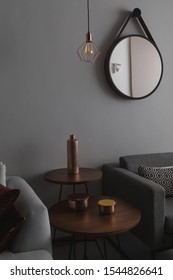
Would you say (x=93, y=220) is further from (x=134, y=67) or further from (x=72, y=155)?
(x=134, y=67)

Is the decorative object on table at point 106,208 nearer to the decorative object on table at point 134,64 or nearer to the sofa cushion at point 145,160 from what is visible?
the sofa cushion at point 145,160

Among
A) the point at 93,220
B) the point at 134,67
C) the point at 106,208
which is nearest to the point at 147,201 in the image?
the point at 106,208

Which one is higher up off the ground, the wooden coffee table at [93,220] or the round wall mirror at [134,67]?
the round wall mirror at [134,67]

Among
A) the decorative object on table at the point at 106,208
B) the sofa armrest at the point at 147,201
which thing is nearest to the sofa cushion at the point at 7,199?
the decorative object on table at the point at 106,208

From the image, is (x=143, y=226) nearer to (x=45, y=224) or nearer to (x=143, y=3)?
(x=45, y=224)

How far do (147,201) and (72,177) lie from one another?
56 centimetres

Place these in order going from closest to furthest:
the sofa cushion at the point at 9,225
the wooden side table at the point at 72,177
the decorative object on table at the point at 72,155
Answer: the sofa cushion at the point at 9,225, the wooden side table at the point at 72,177, the decorative object on table at the point at 72,155

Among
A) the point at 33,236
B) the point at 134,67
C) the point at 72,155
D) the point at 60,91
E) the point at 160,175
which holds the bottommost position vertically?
the point at 33,236

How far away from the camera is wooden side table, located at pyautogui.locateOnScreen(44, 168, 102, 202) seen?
83.6 inches

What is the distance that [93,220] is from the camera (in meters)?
1.68

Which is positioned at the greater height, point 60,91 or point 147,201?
point 60,91

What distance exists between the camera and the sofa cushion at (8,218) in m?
1.50

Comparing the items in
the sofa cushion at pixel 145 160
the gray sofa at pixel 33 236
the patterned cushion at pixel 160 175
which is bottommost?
the gray sofa at pixel 33 236

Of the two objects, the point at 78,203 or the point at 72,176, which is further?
the point at 72,176
